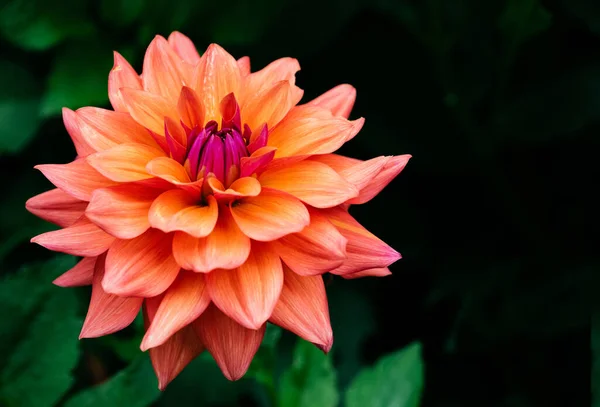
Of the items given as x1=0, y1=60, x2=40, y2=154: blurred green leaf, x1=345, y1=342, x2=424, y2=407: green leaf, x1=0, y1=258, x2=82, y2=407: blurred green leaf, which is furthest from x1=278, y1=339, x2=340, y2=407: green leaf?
x1=0, y1=60, x2=40, y2=154: blurred green leaf

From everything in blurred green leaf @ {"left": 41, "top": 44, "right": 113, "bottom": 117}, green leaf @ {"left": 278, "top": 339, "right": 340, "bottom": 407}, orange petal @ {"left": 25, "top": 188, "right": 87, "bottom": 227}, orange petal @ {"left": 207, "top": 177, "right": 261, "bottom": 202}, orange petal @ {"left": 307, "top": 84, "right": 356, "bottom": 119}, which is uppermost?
orange petal @ {"left": 307, "top": 84, "right": 356, "bottom": 119}

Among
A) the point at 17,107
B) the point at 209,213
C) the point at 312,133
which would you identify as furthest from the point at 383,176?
the point at 17,107

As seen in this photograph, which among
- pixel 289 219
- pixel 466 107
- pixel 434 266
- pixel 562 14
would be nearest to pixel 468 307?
pixel 434 266

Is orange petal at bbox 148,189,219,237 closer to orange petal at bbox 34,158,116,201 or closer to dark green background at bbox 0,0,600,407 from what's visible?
orange petal at bbox 34,158,116,201

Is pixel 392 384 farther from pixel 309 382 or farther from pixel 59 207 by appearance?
pixel 59 207

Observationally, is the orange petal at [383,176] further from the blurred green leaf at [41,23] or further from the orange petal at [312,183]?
the blurred green leaf at [41,23]
